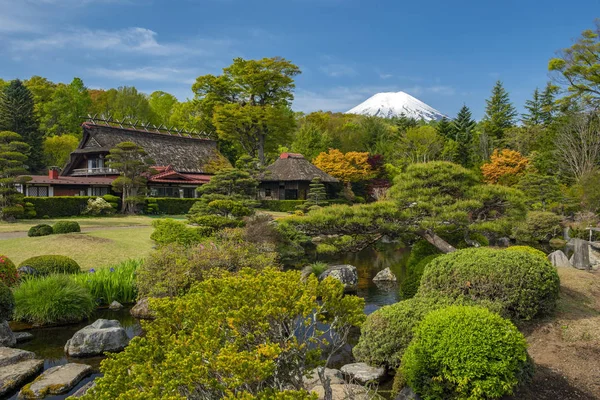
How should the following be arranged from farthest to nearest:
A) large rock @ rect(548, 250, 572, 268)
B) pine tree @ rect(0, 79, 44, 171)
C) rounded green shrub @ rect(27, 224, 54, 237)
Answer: pine tree @ rect(0, 79, 44, 171)
rounded green shrub @ rect(27, 224, 54, 237)
large rock @ rect(548, 250, 572, 268)

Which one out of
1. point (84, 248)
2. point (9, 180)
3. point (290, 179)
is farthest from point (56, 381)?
point (290, 179)

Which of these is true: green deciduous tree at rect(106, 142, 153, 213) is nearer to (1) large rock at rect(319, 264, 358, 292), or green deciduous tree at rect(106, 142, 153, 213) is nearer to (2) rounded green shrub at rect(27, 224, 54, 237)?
(2) rounded green shrub at rect(27, 224, 54, 237)

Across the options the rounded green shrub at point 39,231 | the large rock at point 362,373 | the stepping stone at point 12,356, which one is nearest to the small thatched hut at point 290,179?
the rounded green shrub at point 39,231

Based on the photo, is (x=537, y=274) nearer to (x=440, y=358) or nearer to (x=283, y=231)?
(x=440, y=358)

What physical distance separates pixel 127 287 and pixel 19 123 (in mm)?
42355

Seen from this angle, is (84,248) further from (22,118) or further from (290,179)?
(22,118)

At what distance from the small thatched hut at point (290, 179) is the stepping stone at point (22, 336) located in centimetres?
3093

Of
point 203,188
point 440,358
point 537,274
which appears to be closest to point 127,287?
point 440,358

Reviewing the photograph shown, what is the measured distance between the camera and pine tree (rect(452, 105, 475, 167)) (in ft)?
161

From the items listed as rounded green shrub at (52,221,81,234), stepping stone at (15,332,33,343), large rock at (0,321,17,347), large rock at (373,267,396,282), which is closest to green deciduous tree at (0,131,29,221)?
rounded green shrub at (52,221,81,234)

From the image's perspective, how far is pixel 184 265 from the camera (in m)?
10.5

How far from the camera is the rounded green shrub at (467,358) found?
4.91 m

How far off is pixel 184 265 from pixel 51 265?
4.22 metres

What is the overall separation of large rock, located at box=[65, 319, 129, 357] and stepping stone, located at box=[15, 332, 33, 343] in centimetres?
120
